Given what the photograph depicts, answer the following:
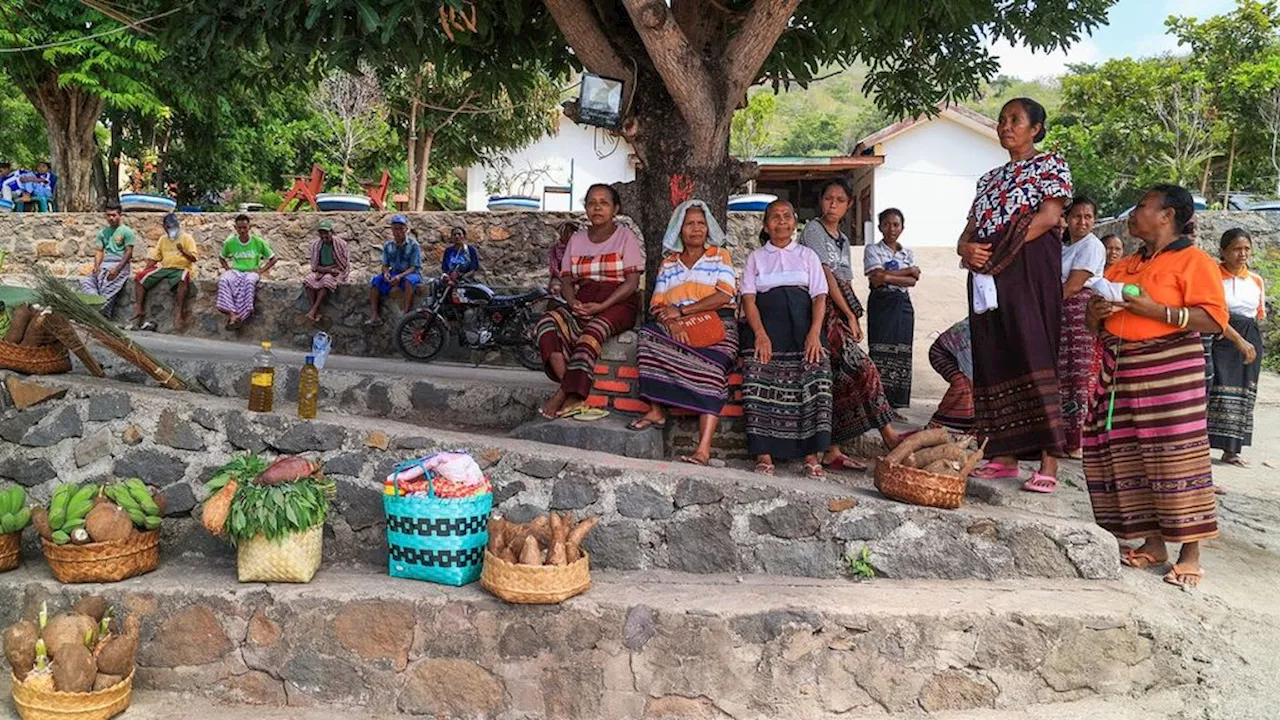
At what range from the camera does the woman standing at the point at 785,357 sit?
166 inches

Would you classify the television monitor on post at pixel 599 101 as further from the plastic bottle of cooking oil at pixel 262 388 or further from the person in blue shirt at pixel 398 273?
the person in blue shirt at pixel 398 273

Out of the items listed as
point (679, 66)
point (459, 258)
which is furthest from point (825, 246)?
point (459, 258)

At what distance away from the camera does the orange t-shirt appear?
335 cm

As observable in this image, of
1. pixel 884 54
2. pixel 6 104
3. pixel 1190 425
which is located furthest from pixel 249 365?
pixel 6 104

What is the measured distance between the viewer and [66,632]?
3.09m

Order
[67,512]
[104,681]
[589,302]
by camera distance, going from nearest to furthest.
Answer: [104,681]
[67,512]
[589,302]

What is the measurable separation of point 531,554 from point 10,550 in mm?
2323

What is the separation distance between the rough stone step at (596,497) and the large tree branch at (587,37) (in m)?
2.27

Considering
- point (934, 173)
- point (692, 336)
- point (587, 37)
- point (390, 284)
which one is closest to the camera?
point (692, 336)

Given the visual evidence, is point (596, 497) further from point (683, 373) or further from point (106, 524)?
point (106, 524)

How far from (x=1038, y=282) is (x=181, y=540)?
4199 mm

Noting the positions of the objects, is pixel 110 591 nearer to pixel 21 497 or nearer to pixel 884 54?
pixel 21 497

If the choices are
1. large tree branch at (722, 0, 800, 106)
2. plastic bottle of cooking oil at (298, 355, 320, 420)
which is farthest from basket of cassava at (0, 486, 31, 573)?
large tree branch at (722, 0, 800, 106)

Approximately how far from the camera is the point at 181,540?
397 cm
